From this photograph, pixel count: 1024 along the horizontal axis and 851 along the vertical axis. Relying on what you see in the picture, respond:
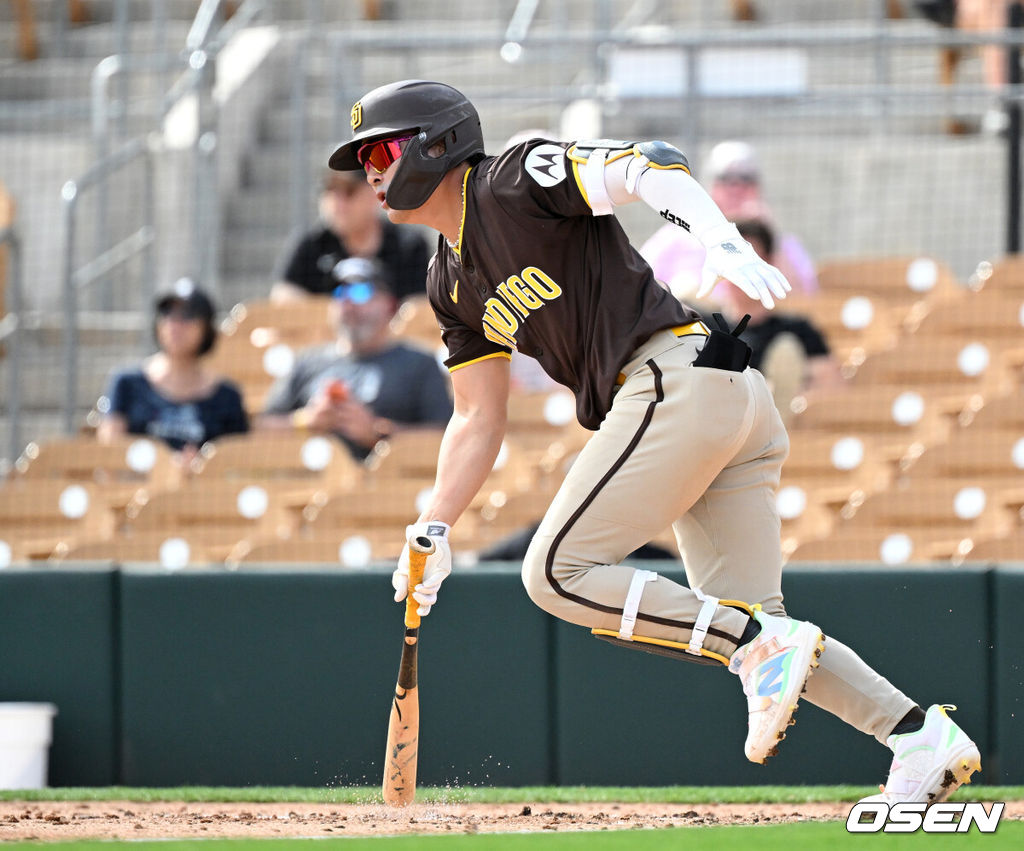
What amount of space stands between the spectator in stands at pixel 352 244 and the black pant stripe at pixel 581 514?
4703 millimetres

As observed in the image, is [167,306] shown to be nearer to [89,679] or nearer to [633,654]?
[89,679]

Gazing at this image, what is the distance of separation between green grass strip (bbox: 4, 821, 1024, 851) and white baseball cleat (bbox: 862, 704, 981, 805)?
0.14m

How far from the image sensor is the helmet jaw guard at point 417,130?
388cm

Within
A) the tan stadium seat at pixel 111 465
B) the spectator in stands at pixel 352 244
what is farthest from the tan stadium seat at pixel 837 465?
the tan stadium seat at pixel 111 465

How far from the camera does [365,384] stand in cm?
739

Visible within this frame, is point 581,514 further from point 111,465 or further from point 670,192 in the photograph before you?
point 111,465

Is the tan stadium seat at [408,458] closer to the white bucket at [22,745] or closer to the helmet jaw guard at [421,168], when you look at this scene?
the white bucket at [22,745]

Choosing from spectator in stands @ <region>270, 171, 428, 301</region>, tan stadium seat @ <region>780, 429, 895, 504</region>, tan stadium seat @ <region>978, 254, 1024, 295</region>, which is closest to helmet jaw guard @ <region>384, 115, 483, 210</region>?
tan stadium seat @ <region>780, 429, 895, 504</region>

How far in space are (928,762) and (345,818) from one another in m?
1.58

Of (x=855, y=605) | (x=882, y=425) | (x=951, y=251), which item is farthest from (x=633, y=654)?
(x=951, y=251)

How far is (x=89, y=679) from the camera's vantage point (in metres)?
5.70

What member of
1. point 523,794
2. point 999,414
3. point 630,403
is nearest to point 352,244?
point 999,414

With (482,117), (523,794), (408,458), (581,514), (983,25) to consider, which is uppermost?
(983,25)

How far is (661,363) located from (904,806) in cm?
120
